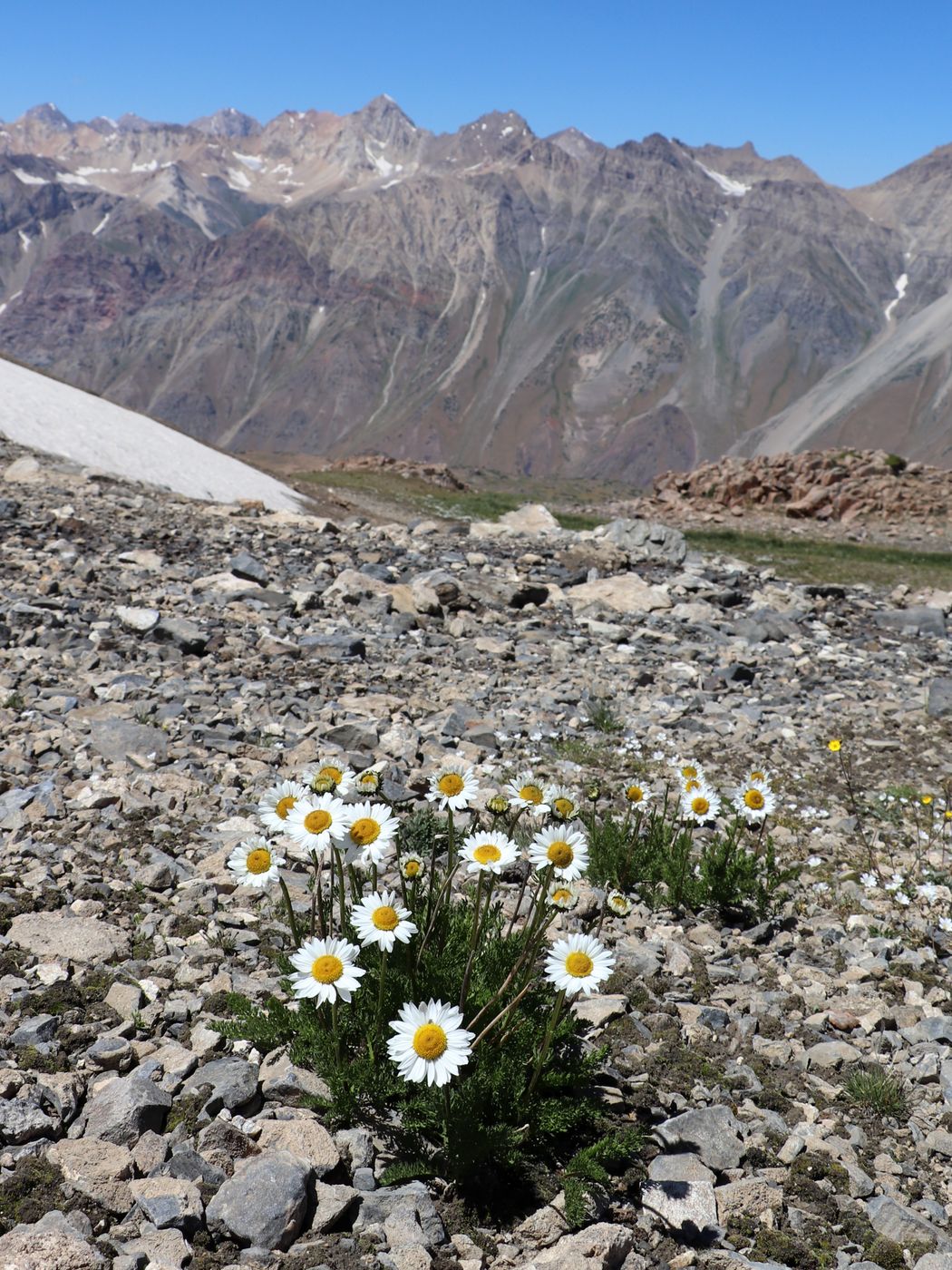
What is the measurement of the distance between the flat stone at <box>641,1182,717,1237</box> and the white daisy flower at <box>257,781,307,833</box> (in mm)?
2270

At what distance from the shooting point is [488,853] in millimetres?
3770

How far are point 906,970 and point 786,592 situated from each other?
1253 cm

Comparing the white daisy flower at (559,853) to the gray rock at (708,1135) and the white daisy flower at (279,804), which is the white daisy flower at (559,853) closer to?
the white daisy flower at (279,804)

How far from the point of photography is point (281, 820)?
394 centimetres

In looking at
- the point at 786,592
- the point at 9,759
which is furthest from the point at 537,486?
the point at 9,759

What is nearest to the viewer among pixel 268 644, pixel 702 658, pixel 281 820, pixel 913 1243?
pixel 913 1243

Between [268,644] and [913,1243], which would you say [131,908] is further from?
[268,644]

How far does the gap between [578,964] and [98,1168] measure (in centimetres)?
207

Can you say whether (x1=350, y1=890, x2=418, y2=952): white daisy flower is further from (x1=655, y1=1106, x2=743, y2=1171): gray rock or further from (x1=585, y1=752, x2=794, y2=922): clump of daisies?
(x1=585, y1=752, x2=794, y2=922): clump of daisies

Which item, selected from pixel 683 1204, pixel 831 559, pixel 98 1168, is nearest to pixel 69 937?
pixel 98 1168

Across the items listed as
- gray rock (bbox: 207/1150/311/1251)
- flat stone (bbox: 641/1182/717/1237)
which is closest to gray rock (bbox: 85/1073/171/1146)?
gray rock (bbox: 207/1150/311/1251)

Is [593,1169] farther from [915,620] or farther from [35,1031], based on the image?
[915,620]

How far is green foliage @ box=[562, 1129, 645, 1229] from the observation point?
11.6 ft

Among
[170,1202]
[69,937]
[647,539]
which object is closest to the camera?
[170,1202]
